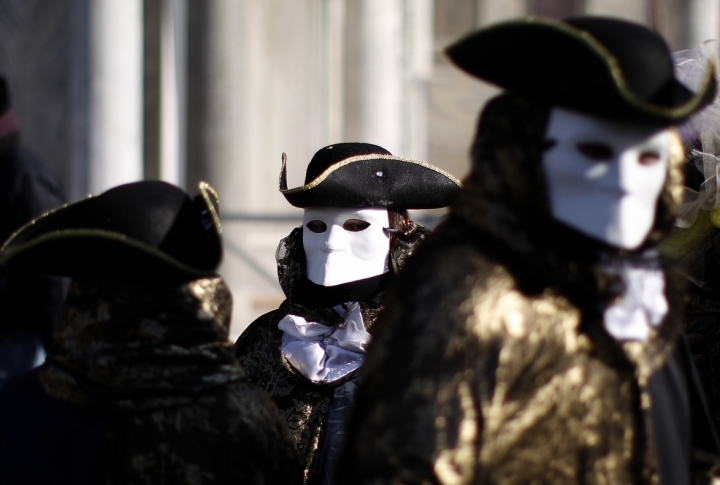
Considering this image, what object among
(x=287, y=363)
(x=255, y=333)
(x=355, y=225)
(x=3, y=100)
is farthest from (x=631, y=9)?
(x=287, y=363)

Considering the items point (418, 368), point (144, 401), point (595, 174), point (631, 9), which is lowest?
point (631, 9)

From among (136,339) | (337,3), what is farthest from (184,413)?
(337,3)

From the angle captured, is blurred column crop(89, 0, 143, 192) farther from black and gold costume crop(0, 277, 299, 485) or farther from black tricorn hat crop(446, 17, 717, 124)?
black tricorn hat crop(446, 17, 717, 124)

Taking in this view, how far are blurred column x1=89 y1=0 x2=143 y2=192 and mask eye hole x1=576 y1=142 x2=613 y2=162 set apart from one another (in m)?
5.13

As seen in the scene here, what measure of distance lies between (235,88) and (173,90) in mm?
879

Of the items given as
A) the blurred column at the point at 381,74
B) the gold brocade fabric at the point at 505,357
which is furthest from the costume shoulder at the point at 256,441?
the blurred column at the point at 381,74

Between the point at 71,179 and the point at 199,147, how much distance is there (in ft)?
3.03

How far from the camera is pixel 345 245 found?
3.31 meters

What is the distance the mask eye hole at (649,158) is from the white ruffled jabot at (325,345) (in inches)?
59.3

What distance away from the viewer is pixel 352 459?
5.63ft

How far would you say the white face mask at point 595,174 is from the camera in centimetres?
177

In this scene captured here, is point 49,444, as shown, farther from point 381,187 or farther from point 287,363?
point 381,187

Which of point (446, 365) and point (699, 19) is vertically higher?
point (446, 365)

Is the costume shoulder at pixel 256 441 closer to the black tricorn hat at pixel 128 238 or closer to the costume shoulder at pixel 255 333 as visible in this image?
the black tricorn hat at pixel 128 238
